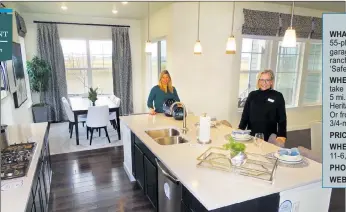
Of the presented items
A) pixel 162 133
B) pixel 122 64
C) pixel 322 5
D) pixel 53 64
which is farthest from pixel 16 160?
pixel 322 5

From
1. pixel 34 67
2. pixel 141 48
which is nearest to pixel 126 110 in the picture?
pixel 141 48

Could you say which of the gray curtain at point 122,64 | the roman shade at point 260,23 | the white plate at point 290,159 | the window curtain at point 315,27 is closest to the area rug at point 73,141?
the gray curtain at point 122,64

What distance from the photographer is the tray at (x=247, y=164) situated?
1.64 metres

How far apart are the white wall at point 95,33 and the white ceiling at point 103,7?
0.26 metres

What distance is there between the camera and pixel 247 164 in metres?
1.81

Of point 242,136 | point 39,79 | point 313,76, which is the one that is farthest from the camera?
point 313,76

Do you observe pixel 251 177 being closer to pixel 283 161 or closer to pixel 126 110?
pixel 283 161

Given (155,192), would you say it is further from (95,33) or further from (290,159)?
(95,33)

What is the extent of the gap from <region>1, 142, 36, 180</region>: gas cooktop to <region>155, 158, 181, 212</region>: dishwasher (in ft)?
3.49

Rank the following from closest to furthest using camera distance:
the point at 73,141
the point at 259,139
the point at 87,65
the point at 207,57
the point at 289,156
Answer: the point at 289,156 → the point at 259,139 → the point at 207,57 → the point at 73,141 → the point at 87,65

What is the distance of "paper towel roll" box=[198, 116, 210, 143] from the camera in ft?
7.28

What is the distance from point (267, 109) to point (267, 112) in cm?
4

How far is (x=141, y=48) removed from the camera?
692cm

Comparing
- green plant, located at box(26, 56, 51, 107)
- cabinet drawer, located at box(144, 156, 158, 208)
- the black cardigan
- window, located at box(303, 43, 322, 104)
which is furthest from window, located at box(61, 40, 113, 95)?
window, located at box(303, 43, 322, 104)
